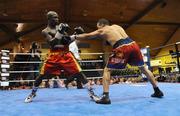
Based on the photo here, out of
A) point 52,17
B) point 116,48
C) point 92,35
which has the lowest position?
point 116,48

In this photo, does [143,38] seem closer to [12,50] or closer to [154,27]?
[154,27]

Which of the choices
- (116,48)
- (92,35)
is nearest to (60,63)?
(92,35)

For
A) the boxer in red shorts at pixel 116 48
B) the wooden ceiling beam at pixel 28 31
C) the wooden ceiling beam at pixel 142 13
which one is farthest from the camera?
the wooden ceiling beam at pixel 28 31

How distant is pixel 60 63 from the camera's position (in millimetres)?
2736

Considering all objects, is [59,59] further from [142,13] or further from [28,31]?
[28,31]

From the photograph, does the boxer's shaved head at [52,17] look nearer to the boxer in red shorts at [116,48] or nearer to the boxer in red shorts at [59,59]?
the boxer in red shorts at [59,59]

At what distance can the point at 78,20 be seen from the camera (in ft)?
40.5

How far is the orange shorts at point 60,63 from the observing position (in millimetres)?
2738

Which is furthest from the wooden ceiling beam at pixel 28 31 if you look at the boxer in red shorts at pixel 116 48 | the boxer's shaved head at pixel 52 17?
the boxer in red shorts at pixel 116 48

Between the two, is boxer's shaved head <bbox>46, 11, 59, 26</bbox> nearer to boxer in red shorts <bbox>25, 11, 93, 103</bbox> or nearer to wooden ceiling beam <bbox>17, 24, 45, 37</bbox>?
boxer in red shorts <bbox>25, 11, 93, 103</bbox>

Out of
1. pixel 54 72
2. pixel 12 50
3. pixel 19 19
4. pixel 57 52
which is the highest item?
pixel 19 19

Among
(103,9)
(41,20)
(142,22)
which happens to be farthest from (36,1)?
(142,22)

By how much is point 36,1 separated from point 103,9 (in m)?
2.85

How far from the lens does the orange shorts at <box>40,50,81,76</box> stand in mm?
2738
